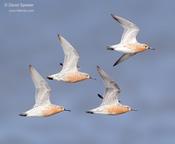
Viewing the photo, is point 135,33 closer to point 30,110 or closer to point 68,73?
point 68,73

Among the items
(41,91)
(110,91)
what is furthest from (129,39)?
(41,91)

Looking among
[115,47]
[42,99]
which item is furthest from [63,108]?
[115,47]

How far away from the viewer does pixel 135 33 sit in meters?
42.8

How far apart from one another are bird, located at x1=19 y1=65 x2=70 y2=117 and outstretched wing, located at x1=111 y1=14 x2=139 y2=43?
16.2 feet

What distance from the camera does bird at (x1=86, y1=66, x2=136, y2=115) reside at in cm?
4122

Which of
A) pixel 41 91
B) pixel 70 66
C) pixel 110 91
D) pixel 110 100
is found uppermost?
pixel 70 66

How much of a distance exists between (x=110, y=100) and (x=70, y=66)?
293cm

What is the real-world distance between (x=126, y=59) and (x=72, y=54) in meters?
4.48

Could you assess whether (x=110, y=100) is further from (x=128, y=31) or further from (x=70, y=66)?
(x=128, y=31)

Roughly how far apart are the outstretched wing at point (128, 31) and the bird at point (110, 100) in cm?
242

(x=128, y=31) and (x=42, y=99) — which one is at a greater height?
(x=128, y=31)

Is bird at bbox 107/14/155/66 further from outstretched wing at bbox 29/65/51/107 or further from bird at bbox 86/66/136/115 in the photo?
outstretched wing at bbox 29/65/51/107

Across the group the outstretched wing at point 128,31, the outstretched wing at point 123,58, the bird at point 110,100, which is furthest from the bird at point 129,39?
the outstretched wing at point 123,58

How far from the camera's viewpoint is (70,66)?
42625mm
